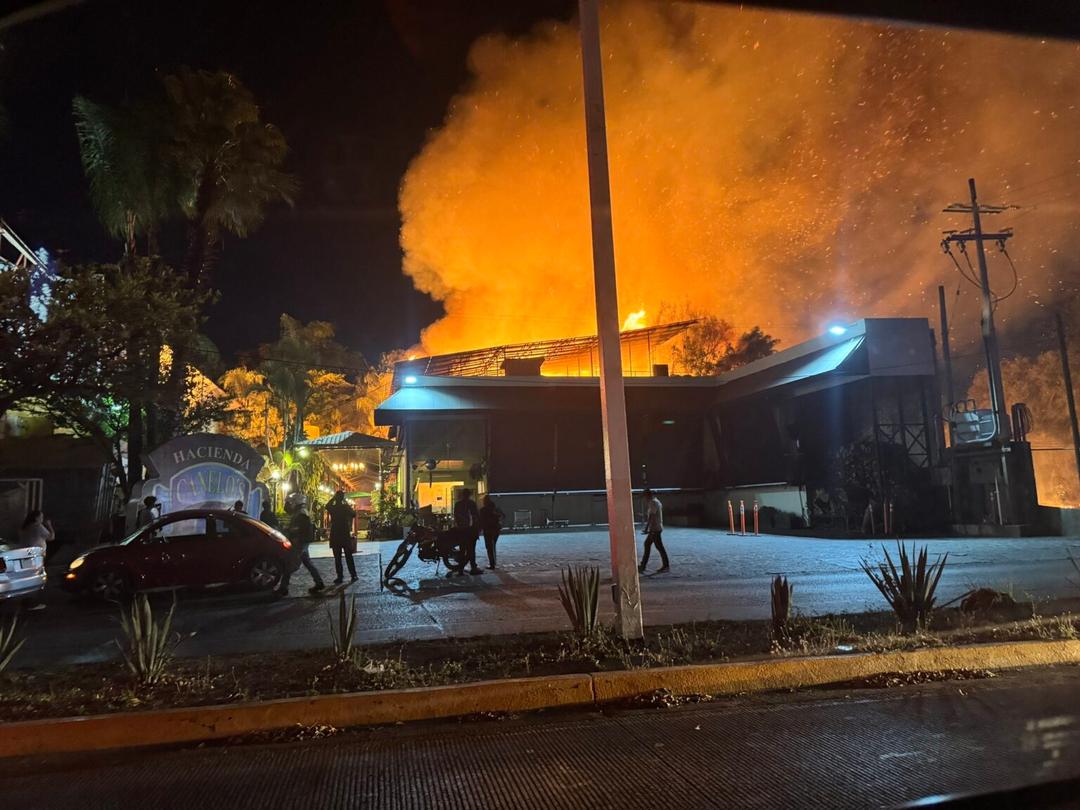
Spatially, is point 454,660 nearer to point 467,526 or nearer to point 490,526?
point 467,526

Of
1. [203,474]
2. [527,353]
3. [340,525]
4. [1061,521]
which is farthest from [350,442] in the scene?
[1061,521]

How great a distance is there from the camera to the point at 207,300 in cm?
1958

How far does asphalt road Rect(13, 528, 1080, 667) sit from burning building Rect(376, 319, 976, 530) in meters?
6.69

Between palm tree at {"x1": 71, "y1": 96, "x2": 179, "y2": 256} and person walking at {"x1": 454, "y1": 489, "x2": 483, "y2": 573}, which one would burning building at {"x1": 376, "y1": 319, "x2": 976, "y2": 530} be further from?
person walking at {"x1": 454, "y1": 489, "x2": 483, "y2": 573}

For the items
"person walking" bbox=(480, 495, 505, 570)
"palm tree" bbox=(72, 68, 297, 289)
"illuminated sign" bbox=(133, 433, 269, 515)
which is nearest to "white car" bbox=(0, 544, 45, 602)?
"illuminated sign" bbox=(133, 433, 269, 515)

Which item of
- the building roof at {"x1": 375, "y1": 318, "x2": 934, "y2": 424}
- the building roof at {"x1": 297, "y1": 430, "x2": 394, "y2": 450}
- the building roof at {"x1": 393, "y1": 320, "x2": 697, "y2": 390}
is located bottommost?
the building roof at {"x1": 297, "y1": 430, "x2": 394, "y2": 450}

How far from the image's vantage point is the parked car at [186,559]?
37.0 ft

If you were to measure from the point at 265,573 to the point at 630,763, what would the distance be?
9.12m

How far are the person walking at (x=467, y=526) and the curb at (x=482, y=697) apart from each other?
789 cm

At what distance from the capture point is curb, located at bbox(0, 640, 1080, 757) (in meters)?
5.05

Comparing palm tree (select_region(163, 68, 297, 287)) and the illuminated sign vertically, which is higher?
palm tree (select_region(163, 68, 297, 287))

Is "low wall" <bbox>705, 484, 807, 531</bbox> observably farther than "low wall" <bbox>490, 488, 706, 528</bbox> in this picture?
No

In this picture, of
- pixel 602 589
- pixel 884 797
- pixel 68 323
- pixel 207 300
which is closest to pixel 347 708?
pixel 884 797

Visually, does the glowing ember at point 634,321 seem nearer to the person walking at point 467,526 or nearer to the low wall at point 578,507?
the low wall at point 578,507
